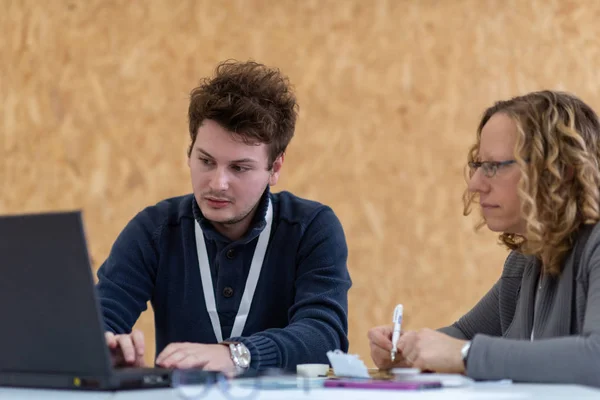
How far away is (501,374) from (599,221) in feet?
1.49

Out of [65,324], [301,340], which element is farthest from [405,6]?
[65,324]

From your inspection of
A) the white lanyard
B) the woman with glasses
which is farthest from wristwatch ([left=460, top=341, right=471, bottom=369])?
the white lanyard

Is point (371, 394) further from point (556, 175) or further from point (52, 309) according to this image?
point (556, 175)

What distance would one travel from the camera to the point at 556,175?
1.76 m

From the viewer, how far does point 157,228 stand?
7.98 feet

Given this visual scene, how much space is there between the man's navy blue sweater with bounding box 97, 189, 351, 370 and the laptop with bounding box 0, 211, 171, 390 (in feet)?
2.90

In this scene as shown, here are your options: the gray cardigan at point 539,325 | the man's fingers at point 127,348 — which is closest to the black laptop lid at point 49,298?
the man's fingers at point 127,348

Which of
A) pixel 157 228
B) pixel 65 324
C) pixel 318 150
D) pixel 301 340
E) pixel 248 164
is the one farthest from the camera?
pixel 318 150

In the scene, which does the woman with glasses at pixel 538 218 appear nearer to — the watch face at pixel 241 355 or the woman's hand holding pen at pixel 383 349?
the woman's hand holding pen at pixel 383 349

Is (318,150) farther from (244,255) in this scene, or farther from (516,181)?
(516,181)

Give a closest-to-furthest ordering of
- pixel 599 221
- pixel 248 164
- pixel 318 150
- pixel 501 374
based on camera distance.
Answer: pixel 501 374, pixel 599 221, pixel 248 164, pixel 318 150

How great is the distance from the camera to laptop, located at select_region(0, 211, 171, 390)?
1.27 metres

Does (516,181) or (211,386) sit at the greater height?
(516,181)

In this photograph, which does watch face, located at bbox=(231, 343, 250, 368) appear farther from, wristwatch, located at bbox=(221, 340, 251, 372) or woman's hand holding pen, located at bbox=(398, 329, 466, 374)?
woman's hand holding pen, located at bbox=(398, 329, 466, 374)
